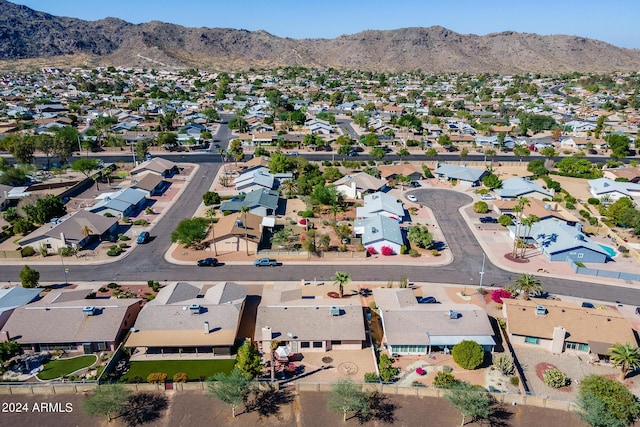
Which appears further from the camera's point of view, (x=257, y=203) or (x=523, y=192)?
(x=523, y=192)

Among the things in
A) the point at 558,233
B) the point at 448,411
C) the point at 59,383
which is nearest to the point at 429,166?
the point at 558,233

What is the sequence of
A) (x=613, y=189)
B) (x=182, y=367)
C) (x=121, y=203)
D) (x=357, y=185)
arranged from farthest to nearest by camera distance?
1. (x=357, y=185)
2. (x=613, y=189)
3. (x=121, y=203)
4. (x=182, y=367)

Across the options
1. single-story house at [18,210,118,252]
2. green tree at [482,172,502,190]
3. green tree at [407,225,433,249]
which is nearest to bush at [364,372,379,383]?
green tree at [407,225,433,249]

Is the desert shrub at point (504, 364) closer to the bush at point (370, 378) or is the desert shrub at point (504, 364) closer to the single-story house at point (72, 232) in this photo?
the bush at point (370, 378)

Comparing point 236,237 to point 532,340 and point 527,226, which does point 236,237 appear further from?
point 527,226

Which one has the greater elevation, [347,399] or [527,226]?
[527,226]

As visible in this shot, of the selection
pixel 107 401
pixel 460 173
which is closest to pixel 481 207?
pixel 460 173
